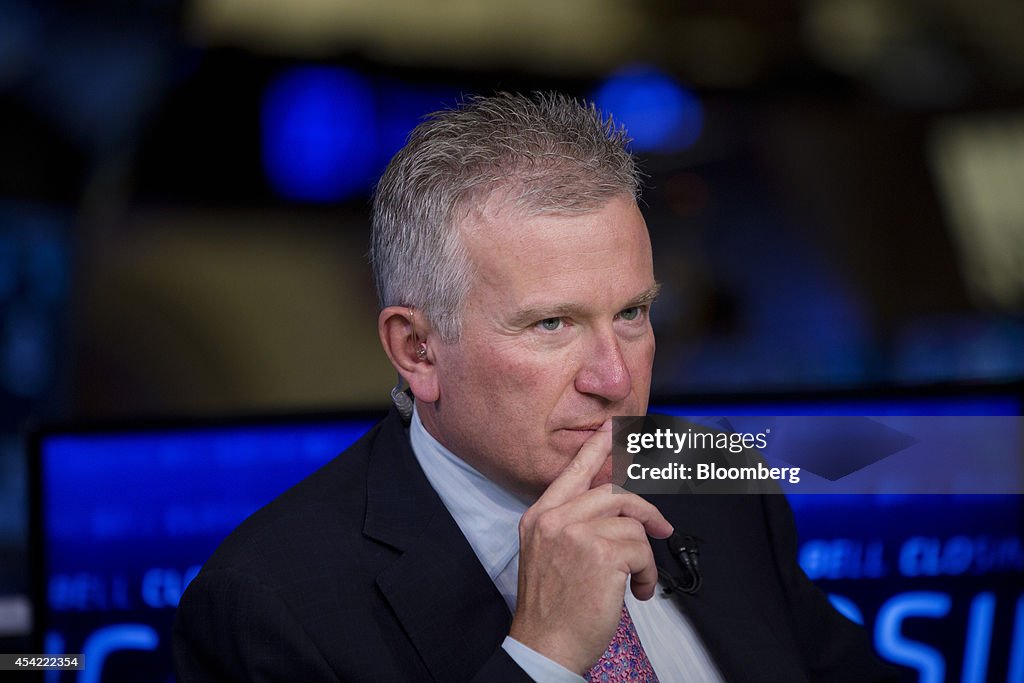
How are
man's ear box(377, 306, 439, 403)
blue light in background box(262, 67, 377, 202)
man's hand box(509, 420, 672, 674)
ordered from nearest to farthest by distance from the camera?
man's hand box(509, 420, 672, 674) → man's ear box(377, 306, 439, 403) → blue light in background box(262, 67, 377, 202)

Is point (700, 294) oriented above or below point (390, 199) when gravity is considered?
above

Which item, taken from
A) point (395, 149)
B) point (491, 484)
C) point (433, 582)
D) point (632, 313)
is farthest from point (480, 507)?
point (395, 149)

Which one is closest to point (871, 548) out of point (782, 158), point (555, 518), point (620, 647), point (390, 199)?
point (620, 647)

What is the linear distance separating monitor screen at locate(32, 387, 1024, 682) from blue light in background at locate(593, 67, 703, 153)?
323 centimetres

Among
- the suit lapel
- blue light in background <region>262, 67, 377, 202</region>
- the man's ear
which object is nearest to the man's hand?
the suit lapel

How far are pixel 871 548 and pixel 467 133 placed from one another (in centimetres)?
133

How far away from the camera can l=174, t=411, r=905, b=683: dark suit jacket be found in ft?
5.03

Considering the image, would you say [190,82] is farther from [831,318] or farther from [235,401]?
[831,318]

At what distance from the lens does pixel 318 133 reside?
4.95 m

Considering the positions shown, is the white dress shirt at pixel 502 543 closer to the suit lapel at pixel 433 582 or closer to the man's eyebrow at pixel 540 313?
the suit lapel at pixel 433 582

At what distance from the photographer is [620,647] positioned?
166 cm

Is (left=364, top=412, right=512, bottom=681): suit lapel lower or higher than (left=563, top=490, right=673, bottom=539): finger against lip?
lower

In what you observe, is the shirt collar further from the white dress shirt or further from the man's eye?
the man's eye

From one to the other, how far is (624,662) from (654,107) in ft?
13.6
